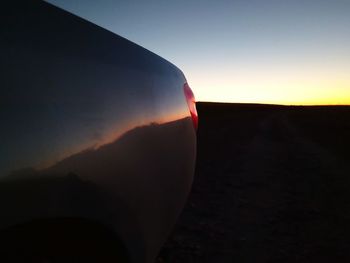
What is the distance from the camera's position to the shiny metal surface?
114cm

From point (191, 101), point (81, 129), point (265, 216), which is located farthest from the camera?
point (265, 216)

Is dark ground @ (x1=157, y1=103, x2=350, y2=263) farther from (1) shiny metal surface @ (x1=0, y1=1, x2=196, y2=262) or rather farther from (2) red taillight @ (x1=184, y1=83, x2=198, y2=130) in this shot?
(1) shiny metal surface @ (x1=0, y1=1, x2=196, y2=262)

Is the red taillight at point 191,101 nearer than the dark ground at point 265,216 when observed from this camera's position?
Yes

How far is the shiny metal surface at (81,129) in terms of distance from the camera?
1.14 m

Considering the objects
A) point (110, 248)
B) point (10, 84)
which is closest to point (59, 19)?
point (10, 84)

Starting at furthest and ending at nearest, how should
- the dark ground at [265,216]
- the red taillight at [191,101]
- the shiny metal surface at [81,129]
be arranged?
the dark ground at [265,216] → the red taillight at [191,101] → the shiny metal surface at [81,129]

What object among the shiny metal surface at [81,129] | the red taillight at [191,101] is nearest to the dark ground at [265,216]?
the red taillight at [191,101]

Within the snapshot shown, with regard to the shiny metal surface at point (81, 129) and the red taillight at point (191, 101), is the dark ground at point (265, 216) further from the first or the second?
the shiny metal surface at point (81, 129)

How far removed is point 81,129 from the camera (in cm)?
138

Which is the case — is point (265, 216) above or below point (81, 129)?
below

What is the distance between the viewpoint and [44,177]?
3.90 ft

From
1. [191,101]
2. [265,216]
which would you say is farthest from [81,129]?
[265,216]

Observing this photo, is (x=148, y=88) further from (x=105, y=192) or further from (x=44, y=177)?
(x=44, y=177)

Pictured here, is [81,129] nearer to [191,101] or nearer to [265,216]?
[191,101]
